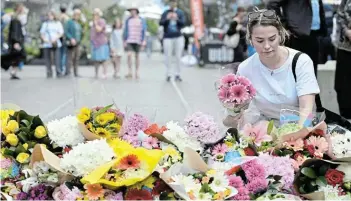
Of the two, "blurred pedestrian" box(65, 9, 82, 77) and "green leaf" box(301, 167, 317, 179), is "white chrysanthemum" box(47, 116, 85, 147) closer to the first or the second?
"green leaf" box(301, 167, 317, 179)

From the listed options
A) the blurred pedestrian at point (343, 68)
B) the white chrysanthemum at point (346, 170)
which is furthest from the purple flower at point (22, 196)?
the blurred pedestrian at point (343, 68)

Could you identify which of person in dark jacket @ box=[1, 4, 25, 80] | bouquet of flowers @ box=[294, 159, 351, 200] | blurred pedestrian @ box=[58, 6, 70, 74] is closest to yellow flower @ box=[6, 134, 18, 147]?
bouquet of flowers @ box=[294, 159, 351, 200]

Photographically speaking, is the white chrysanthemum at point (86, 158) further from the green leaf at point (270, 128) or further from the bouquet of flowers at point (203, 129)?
the green leaf at point (270, 128)

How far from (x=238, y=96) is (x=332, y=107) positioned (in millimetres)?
5172

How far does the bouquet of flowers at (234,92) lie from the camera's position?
12.1 ft

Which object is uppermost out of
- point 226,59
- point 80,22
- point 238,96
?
point 238,96

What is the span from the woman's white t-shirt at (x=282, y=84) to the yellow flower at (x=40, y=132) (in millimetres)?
1317

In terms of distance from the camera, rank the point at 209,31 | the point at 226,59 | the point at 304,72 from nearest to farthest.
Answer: the point at 304,72, the point at 226,59, the point at 209,31

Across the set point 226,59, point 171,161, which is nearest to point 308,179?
point 171,161

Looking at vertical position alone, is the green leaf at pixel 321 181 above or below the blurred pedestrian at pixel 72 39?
above

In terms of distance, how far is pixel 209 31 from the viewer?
3092 centimetres

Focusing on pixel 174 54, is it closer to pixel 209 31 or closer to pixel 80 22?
pixel 80 22

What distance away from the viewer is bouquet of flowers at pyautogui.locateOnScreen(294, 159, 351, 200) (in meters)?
3.01

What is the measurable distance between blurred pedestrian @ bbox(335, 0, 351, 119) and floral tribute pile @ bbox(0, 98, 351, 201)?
14.5ft
